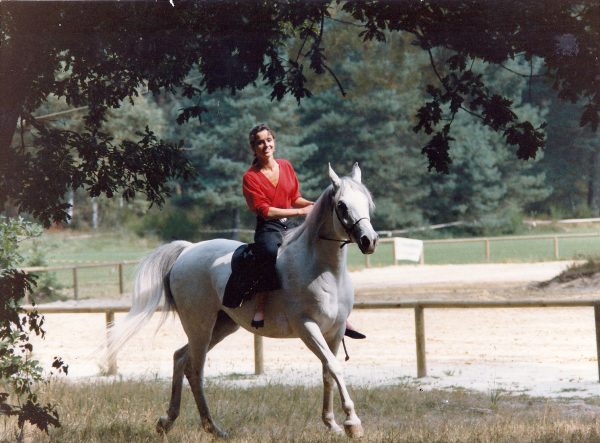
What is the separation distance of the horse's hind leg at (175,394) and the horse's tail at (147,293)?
13.3 inches

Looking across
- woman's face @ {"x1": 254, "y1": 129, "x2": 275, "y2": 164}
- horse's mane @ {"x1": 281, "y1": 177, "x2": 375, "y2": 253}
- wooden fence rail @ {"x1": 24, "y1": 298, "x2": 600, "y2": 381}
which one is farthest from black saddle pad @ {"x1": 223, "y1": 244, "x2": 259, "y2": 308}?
wooden fence rail @ {"x1": 24, "y1": 298, "x2": 600, "y2": 381}

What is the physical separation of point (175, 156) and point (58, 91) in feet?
3.58

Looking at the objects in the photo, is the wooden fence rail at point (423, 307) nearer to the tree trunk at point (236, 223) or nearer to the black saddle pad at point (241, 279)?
the black saddle pad at point (241, 279)

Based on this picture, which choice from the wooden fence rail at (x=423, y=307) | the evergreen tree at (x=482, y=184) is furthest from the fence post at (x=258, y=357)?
the evergreen tree at (x=482, y=184)

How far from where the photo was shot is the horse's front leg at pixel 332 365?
23.8 ft

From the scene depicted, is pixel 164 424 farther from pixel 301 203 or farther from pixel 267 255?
pixel 301 203

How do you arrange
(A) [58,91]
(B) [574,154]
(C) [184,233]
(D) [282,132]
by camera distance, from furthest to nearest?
(B) [574,154] < (D) [282,132] < (C) [184,233] < (A) [58,91]

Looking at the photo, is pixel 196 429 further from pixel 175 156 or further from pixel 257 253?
pixel 175 156

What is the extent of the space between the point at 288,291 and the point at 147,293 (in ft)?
5.71

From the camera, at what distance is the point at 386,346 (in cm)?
1694

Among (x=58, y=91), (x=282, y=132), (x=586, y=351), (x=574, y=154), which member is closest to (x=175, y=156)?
(x=58, y=91)

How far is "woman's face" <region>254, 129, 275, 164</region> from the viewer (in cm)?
780

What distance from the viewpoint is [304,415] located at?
9.34 meters

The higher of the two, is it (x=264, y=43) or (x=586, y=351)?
(x=264, y=43)
